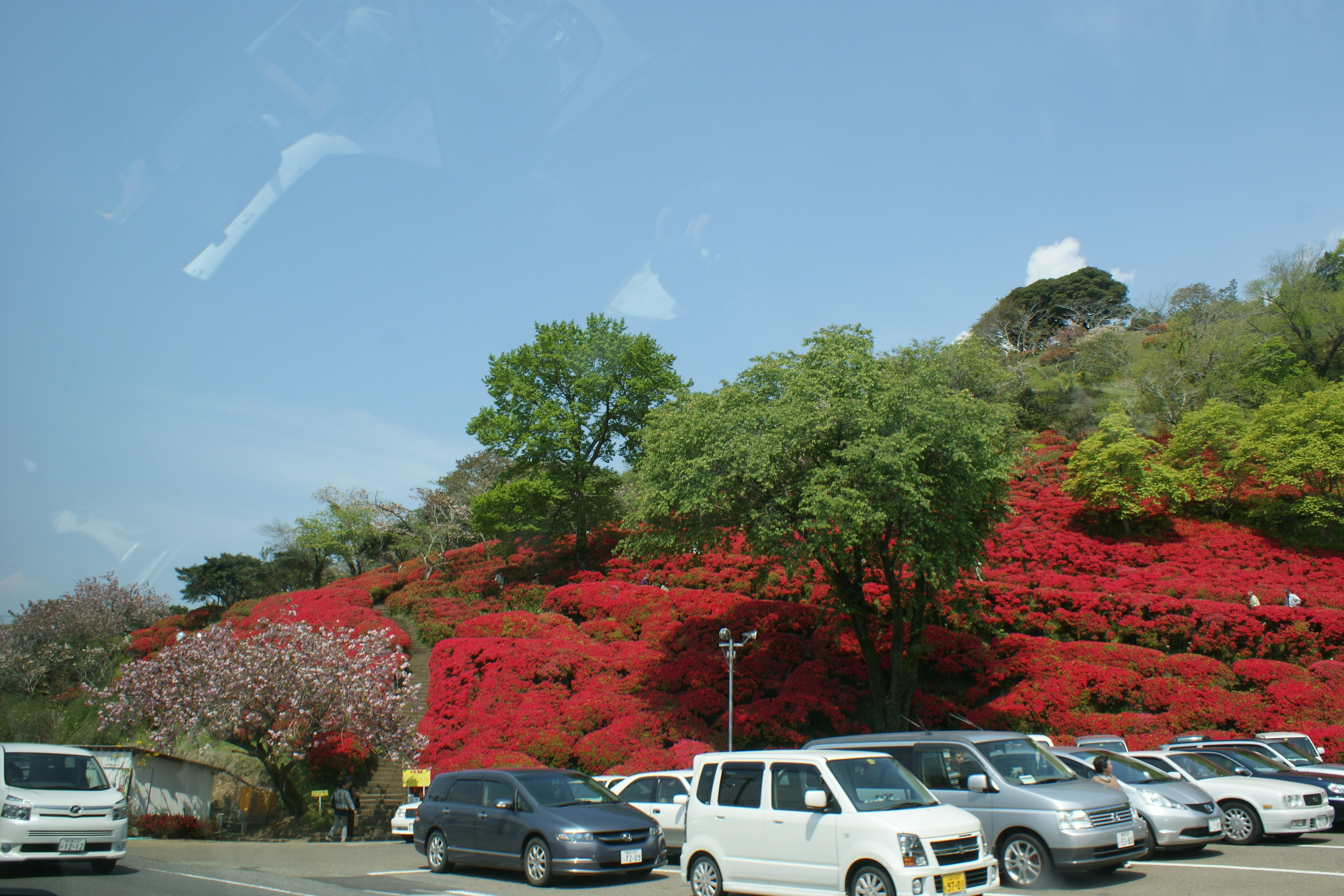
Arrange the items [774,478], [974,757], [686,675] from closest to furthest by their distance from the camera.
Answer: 1. [974,757]
2. [774,478]
3. [686,675]

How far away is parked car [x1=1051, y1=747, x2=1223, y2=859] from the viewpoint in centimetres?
1058

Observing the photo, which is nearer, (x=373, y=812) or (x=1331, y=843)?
(x=1331, y=843)

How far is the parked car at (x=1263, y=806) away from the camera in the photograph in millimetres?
11555

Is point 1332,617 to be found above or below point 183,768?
above

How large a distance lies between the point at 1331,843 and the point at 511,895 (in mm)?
12338

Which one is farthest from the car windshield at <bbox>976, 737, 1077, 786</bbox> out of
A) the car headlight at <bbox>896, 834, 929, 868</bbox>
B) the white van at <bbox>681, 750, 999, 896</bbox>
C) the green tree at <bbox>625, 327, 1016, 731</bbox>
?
the green tree at <bbox>625, 327, 1016, 731</bbox>

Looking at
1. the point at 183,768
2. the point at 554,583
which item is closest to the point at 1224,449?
the point at 554,583

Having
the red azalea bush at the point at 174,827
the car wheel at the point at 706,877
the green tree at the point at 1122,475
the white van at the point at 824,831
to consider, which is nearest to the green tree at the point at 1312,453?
the green tree at the point at 1122,475

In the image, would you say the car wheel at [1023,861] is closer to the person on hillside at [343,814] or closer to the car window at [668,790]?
the car window at [668,790]

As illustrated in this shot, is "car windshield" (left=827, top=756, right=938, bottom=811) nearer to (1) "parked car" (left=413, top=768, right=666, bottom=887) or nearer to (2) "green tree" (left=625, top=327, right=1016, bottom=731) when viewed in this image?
(1) "parked car" (left=413, top=768, right=666, bottom=887)

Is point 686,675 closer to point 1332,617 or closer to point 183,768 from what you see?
point 183,768

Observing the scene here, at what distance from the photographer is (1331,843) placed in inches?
465

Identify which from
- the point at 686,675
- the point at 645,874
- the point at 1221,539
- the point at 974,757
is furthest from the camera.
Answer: the point at 1221,539

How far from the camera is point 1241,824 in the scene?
1188 cm
